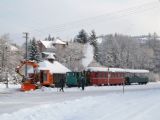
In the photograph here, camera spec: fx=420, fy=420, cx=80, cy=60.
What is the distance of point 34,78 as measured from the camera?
5256cm

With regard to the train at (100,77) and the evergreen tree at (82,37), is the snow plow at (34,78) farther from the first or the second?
the evergreen tree at (82,37)

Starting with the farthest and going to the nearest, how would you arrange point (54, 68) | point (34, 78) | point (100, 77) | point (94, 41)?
point (94, 41), point (100, 77), point (54, 68), point (34, 78)

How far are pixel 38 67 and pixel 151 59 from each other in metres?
81.2

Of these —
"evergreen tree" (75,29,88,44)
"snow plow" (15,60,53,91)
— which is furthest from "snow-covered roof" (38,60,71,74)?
"evergreen tree" (75,29,88,44)

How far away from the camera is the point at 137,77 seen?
76.9 m

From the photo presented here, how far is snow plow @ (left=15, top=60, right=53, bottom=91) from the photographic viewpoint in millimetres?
49875

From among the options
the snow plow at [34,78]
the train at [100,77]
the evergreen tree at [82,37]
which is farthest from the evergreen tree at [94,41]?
the snow plow at [34,78]

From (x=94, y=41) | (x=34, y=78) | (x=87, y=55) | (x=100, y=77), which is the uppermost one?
(x=94, y=41)

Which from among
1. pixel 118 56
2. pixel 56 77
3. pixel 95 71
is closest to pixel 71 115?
pixel 56 77

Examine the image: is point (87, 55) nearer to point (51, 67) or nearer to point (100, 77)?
point (100, 77)

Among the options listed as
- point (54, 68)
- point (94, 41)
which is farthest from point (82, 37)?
point (54, 68)

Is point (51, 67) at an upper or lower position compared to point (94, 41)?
lower

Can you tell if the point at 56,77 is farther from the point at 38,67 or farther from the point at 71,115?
the point at 71,115

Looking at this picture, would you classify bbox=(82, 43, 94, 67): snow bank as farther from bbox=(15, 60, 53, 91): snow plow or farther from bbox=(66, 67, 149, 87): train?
bbox=(15, 60, 53, 91): snow plow
